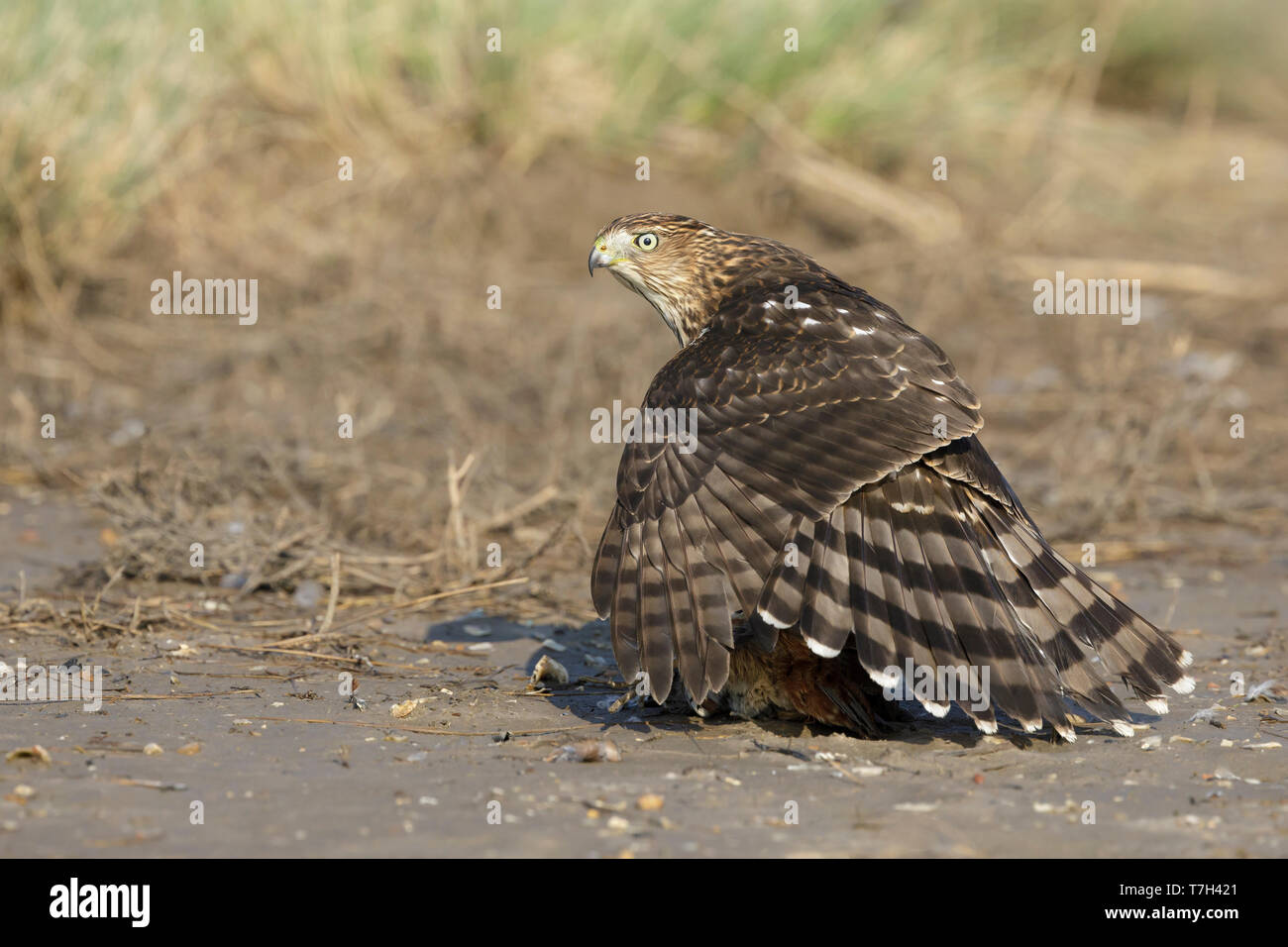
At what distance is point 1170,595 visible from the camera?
A: 18.3 ft

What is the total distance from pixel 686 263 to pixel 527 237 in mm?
4754

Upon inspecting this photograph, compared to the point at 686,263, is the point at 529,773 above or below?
below

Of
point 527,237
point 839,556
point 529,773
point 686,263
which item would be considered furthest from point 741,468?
point 527,237

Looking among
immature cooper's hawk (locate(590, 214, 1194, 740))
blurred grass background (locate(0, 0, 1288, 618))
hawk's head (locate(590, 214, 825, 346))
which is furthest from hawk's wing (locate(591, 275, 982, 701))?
blurred grass background (locate(0, 0, 1288, 618))

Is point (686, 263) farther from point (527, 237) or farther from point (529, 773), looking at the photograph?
point (527, 237)

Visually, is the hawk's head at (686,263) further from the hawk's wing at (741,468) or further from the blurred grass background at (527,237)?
the blurred grass background at (527,237)

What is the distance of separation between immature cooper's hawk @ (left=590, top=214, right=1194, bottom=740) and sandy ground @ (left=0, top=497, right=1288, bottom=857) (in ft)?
0.59

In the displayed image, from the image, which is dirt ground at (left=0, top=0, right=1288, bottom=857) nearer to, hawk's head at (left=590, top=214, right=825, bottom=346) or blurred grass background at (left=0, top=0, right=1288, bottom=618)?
blurred grass background at (left=0, top=0, right=1288, bottom=618)

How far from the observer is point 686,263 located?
4738 mm

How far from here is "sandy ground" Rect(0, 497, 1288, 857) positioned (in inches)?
119

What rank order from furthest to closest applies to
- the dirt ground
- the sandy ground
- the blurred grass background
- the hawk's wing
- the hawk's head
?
the blurred grass background < the hawk's head < the hawk's wing < the dirt ground < the sandy ground

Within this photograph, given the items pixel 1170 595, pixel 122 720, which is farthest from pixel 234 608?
pixel 1170 595

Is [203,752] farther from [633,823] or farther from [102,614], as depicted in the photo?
[102,614]

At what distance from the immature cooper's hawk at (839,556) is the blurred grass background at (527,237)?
1836 mm
